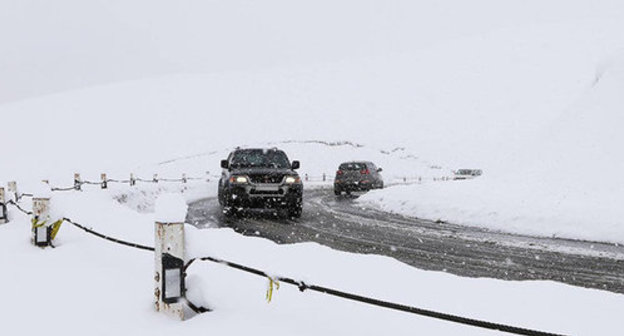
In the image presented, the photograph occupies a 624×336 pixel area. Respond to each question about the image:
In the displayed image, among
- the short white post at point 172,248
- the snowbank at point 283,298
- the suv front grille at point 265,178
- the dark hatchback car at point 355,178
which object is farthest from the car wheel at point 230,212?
the dark hatchback car at point 355,178

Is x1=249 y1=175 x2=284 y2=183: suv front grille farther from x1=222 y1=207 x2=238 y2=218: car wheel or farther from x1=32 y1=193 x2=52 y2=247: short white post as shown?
x1=32 y1=193 x2=52 y2=247: short white post

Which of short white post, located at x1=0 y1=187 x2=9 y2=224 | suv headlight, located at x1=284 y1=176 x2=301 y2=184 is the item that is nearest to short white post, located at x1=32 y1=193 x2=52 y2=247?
short white post, located at x1=0 y1=187 x2=9 y2=224

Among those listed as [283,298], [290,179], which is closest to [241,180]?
[290,179]

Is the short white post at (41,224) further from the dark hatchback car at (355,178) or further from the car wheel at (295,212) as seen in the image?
the dark hatchback car at (355,178)

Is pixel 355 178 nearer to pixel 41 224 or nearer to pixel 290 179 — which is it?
pixel 290 179

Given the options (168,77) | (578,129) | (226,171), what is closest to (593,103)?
(578,129)

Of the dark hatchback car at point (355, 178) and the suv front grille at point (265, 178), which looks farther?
the dark hatchback car at point (355, 178)

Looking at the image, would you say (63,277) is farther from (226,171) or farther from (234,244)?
(226,171)

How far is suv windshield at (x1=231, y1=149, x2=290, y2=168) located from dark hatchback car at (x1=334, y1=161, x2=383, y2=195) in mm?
10071

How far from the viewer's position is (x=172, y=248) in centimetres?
435

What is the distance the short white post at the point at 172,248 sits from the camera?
170 inches

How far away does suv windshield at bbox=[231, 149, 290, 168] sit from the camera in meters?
14.5

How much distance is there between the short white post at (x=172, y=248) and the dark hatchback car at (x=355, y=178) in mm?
20616

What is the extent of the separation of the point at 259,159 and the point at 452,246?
279 inches
